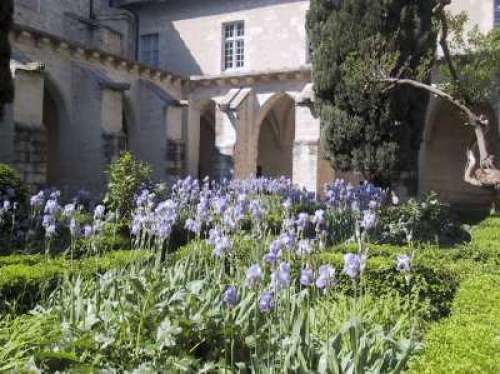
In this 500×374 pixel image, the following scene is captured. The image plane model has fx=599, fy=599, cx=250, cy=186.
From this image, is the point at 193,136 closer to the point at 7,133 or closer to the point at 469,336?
the point at 7,133

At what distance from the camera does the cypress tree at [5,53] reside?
10.4m

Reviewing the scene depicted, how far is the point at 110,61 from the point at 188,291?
1446 centimetres

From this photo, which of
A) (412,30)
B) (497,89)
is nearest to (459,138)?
(497,89)

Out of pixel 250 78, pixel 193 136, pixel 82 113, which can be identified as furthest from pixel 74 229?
pixel 193 136

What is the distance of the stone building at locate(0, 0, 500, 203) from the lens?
51.2 ft

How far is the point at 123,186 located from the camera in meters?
9.20

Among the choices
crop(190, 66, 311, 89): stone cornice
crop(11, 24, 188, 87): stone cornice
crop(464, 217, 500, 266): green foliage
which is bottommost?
crop(464, 217, 500, 266): green foliage

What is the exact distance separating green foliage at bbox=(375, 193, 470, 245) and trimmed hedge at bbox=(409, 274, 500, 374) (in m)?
5.03

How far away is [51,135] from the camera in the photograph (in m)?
18.2

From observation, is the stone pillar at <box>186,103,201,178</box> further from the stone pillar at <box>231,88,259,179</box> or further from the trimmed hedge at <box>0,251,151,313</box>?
the trimmed hedge at <box>0,251,151,313</box>

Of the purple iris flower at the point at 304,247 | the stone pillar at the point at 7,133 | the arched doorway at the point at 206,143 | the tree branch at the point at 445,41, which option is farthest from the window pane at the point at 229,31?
the purple iris flower at the point at 304,247

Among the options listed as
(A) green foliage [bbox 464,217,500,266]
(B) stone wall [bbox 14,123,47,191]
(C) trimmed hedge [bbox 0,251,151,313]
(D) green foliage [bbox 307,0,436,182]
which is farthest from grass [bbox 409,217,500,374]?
(B) stone wall [bbox 14,123,47,191]

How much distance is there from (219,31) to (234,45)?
0.72 meters

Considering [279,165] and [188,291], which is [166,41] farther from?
[188,291]
